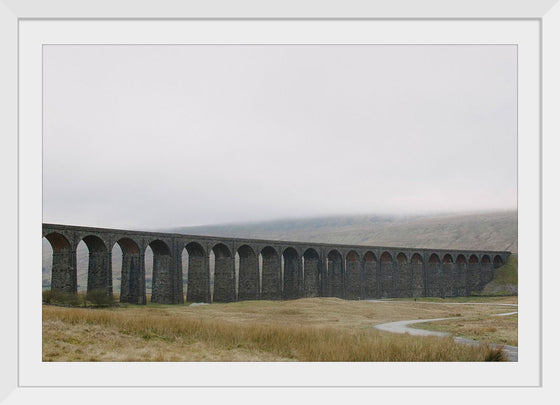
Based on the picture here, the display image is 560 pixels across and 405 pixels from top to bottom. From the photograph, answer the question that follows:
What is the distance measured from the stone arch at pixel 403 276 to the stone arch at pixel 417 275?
0.85 m

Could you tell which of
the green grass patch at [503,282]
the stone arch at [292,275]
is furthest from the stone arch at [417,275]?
the stone arch at [292,275]

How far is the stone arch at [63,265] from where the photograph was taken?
3841 centimetres

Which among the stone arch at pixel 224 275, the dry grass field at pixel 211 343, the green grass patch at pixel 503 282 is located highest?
the dry grass field at pixel 211 343

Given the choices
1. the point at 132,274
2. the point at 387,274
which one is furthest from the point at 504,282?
the point at 132,274

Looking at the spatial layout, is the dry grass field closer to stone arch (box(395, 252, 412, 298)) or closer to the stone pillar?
the stone pillar

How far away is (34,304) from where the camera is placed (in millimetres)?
14734

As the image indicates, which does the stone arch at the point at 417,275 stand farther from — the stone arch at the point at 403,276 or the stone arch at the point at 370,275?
the stone arch at the point at 370,275

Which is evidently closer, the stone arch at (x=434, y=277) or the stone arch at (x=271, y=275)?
the stone arch at (x=271, y=275)

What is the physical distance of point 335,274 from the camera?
68750 millimetres

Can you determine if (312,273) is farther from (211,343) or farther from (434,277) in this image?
(211,343)

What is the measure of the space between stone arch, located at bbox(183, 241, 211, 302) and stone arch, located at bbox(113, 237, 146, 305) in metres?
6.52
